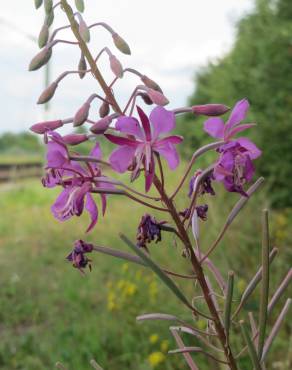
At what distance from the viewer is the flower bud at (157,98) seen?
1010 mm

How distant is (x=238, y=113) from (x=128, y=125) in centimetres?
25

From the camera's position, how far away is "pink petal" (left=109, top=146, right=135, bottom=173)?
0.98 m

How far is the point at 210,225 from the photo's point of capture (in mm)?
5090

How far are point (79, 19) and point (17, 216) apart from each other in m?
9.04

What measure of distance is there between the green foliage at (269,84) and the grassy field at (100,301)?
1.94 ft

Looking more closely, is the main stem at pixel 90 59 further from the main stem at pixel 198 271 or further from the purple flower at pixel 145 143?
the main stem at pixel 198 271

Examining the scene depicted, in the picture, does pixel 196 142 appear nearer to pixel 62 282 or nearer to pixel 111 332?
pixel 62 282

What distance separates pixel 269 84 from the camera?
224 inches

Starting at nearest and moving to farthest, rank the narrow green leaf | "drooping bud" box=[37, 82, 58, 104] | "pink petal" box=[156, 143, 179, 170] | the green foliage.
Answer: the narrow green leaf
"pink petal" box=[156, 143, 179, 170]
"drooping bud" box=[37, 82, 58, 104]
the green foliage

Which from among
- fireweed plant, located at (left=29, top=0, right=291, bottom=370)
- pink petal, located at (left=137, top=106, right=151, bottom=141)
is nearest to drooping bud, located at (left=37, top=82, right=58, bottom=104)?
fireweed plant, located at (left=29, top=0, right=291, bottom=370)

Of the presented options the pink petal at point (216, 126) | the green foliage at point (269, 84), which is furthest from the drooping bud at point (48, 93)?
the green foliage at point (269, 84)

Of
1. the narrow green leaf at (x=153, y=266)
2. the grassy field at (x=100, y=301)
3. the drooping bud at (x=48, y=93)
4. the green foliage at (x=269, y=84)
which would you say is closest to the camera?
the narrow green leaf at (x=153, y=266)

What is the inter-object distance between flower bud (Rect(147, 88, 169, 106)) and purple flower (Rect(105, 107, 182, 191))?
24 millimetres

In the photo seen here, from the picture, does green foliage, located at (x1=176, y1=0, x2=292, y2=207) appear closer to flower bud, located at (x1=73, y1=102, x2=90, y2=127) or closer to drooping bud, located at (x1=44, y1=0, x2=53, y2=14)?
drooping bud, located at (x1=44, y1=0, x2=53, y2=14)
